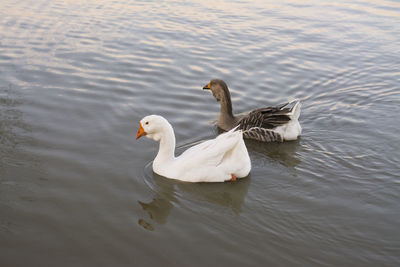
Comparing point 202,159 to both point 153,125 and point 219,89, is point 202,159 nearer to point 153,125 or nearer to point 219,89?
point 153,125

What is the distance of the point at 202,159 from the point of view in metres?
6.71

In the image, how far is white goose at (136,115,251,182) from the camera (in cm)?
671

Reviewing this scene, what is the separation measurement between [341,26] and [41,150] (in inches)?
481

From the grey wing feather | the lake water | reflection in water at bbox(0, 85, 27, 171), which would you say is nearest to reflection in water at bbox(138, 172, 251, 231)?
the lake water

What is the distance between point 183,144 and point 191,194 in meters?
1.63

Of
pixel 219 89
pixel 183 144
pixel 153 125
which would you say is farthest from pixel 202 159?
pixel 219 89

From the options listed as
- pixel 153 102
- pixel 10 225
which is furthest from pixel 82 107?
pixel 10 225

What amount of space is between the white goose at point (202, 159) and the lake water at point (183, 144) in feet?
0.47

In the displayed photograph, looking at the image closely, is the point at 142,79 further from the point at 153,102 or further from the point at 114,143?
the point at 114,143

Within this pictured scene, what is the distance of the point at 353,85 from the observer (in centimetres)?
1106

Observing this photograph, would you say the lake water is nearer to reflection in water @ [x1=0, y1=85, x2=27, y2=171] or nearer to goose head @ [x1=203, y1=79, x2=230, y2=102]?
reflection in water @ [x1=0, y1=85, x2=27, y2=171]

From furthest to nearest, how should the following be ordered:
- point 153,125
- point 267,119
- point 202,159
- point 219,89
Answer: point 219,89 → point 267,119 → point 153,125 → point 202,159

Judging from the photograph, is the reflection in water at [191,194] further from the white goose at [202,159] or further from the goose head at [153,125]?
the goose head at [153,125]

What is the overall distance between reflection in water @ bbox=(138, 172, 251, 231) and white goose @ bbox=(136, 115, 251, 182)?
0.29 ft
